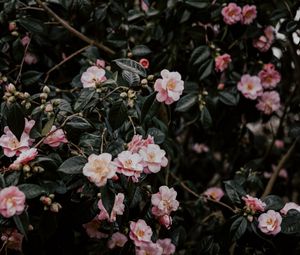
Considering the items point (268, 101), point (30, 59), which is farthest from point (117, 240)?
point (268, 101)

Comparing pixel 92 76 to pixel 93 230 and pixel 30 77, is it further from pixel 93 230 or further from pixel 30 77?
pixel 93 230

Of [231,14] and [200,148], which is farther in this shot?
[200,148]

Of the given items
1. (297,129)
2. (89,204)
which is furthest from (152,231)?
(297,129)

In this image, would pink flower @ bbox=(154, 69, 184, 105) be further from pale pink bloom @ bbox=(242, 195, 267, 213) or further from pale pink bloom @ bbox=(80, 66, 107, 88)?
pale pink bloom @ bbox=(242, 195, 267, 213)

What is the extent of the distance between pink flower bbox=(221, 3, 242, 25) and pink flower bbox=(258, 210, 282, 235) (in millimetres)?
674

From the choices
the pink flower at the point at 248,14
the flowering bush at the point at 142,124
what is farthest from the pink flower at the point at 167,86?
the pink flower at the point at 248,14

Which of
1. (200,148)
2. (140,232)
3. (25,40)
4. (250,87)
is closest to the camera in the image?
(140,232)

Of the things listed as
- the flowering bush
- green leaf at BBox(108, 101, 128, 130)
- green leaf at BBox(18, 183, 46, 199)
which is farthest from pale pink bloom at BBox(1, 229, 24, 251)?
green leaf at BBox(108, 101, 128, 130)

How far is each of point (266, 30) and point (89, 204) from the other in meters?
0.95

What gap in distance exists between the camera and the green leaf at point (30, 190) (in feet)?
3.67

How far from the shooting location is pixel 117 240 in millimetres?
1480

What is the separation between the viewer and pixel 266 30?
6.10ft

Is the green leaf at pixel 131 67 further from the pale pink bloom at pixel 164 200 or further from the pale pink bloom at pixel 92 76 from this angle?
the pale pink bloom at pixel 164 200

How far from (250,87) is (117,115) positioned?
74 centimetres
